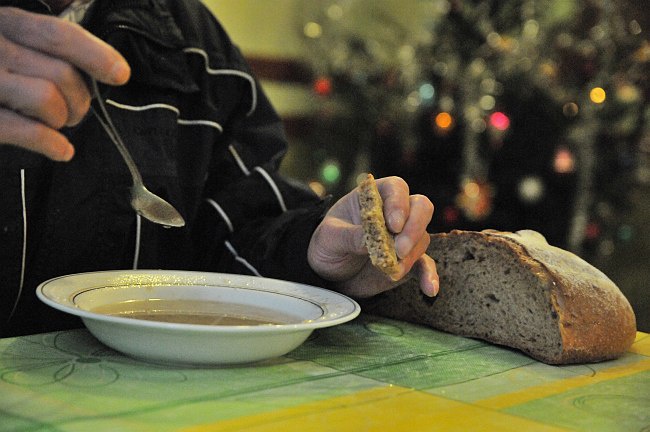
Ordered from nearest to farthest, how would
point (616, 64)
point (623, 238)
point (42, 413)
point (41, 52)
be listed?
point (42, 413) < point (41, 52) < point (616, 64) < point (623, 238)

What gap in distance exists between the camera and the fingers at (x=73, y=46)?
840 millimetres

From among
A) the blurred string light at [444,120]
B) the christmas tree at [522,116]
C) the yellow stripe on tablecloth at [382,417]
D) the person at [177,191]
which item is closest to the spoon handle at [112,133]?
the person at [177,191]

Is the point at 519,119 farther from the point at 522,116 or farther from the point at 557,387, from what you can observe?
the point at 557,387

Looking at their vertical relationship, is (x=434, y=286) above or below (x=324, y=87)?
below

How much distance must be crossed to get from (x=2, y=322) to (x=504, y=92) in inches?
Answer: 97.7

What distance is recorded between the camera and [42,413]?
74 centimetres

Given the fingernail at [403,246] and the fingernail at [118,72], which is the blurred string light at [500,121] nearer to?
the fingernail at [403,246]

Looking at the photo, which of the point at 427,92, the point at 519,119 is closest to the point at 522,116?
the point at 519,119

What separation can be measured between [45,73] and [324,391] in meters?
0.45


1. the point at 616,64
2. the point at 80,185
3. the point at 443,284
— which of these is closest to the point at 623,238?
the point at 616,64

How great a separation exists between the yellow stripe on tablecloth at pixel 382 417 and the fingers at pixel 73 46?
383mm

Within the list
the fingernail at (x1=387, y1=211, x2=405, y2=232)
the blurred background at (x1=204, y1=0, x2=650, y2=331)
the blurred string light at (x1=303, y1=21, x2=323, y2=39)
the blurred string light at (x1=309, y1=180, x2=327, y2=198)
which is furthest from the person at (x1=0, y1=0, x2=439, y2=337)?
the blurred string light at (x1=303, y1=21, x2=323, y2=39)

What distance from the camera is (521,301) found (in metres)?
1.13

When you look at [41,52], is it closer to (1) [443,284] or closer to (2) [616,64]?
(1) [443,284]
